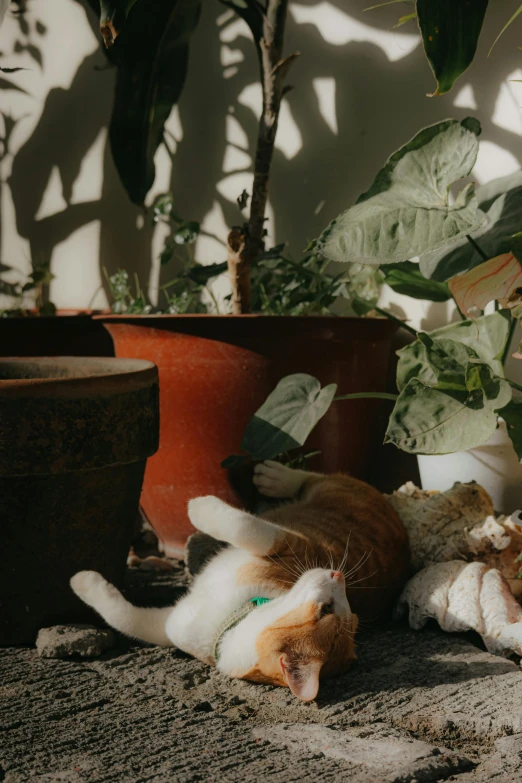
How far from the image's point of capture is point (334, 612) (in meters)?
1.07

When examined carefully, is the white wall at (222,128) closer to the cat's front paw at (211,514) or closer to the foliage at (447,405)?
the foliage at (447,405)

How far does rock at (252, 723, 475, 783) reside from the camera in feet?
2.82

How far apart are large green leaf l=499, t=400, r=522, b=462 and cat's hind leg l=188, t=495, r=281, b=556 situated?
41cm

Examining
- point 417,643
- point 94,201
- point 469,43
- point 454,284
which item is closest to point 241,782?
point 417,643

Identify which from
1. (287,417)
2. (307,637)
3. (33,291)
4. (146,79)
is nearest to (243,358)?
(287,417)

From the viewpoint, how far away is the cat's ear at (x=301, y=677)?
0.98 meters

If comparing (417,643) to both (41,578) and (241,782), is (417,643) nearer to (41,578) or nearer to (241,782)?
(241,782)

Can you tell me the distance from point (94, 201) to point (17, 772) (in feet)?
7.38

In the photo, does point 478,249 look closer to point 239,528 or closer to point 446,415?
point 446,415

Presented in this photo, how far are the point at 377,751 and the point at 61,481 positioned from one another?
639mm

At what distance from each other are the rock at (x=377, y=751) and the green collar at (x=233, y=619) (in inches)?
6.6

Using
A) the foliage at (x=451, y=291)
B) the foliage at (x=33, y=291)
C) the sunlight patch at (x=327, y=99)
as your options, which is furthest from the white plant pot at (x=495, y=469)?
the foliage at (x=33, y=291)

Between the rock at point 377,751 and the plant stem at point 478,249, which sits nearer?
the rock at point 377,751

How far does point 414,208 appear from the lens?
1238 millimetres
